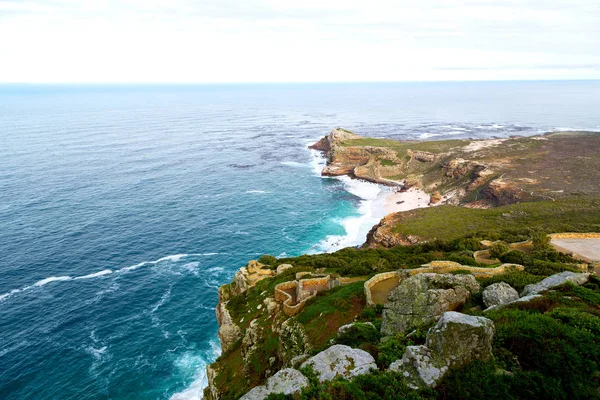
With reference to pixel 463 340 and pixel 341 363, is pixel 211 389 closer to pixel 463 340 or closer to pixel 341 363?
pixel 341 363

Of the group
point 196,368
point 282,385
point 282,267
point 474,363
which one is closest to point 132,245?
point 196,368

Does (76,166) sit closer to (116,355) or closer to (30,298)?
(30,298)

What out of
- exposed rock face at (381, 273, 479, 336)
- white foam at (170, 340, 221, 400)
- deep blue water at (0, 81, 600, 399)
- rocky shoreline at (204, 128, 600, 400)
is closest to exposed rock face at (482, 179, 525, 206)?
rocky shoreline at (204, 128, 600, 400)


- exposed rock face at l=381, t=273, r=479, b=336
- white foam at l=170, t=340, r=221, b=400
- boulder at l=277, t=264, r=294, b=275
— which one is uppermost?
exposed rock face at l=381, t=273, r=479, b=336

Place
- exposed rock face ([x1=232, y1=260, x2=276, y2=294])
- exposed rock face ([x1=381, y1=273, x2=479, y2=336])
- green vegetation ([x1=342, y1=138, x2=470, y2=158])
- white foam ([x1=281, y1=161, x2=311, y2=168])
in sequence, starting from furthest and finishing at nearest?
green vegetation ([x1=342, y1=138, x2=470, y2=158]) → white foam ([x1=281, y1=161, x2=311, y2=168]) → exposed rock face ([x1=232, y1=260, x2=276, y2=294]) → exposed rock face ([x1=381, y1=273, x2=479, y2=336])

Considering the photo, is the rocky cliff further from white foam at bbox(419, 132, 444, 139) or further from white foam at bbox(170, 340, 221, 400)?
white foam at bbox(170, 340, 221, 400)

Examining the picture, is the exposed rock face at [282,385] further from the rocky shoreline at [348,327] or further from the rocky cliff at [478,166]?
the rocky cliff at [478,166]
